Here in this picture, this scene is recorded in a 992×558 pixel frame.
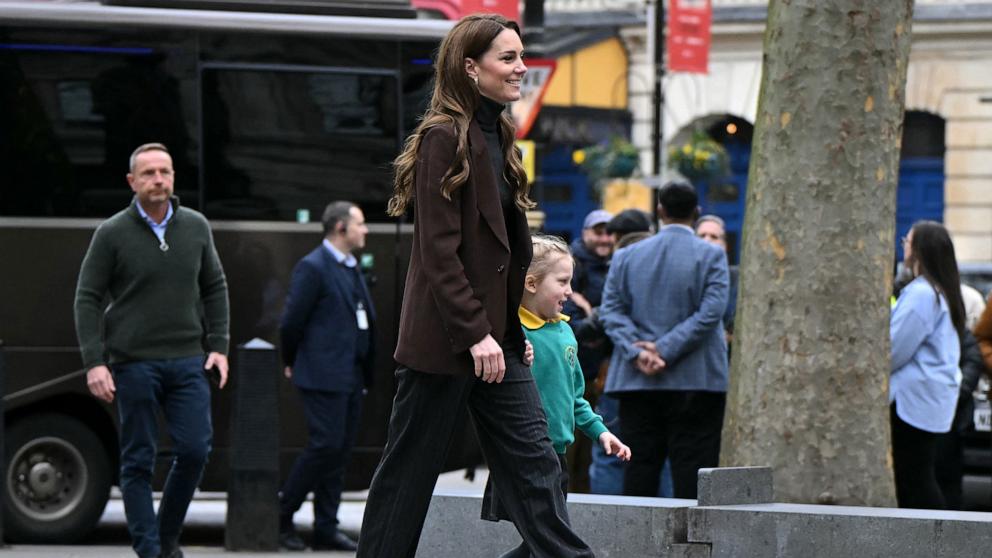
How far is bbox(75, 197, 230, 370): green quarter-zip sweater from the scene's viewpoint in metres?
8.52

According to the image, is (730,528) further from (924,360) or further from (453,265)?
(924,360)

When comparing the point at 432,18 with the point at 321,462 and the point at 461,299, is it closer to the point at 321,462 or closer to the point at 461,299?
the point at 321,462

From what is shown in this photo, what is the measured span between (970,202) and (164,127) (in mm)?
23120

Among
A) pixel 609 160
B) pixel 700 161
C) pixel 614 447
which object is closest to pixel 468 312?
pixel 614 447

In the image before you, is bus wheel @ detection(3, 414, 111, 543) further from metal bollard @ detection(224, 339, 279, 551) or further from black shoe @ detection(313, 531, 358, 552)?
black shoe @ detection(313, 531, 358, 552)

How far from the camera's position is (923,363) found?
9352 millimetres

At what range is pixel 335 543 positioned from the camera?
10430 mm

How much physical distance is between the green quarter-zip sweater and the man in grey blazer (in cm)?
208

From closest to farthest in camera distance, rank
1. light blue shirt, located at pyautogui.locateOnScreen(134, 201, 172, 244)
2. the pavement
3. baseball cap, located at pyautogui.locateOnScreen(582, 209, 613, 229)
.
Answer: light blue shirt, located at pyautogui.locateOnScreen(134, 201, 172, 244) < the pavement < baseball cap, located at pyautogui.locateOnScreen(582, 209, 613, 229)

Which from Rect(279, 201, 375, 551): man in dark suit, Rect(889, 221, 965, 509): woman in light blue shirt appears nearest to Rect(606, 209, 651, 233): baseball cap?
Rect(279, 201, 375, 551): man in dark suit

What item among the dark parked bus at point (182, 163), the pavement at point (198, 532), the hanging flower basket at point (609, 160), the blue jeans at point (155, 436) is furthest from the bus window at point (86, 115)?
the hanging flower basket at point (609, 160)

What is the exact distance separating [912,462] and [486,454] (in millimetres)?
4081

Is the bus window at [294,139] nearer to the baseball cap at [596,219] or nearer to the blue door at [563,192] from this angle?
the baseball cap at [596,219]

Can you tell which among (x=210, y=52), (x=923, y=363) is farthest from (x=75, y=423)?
(x=923, y=363)
